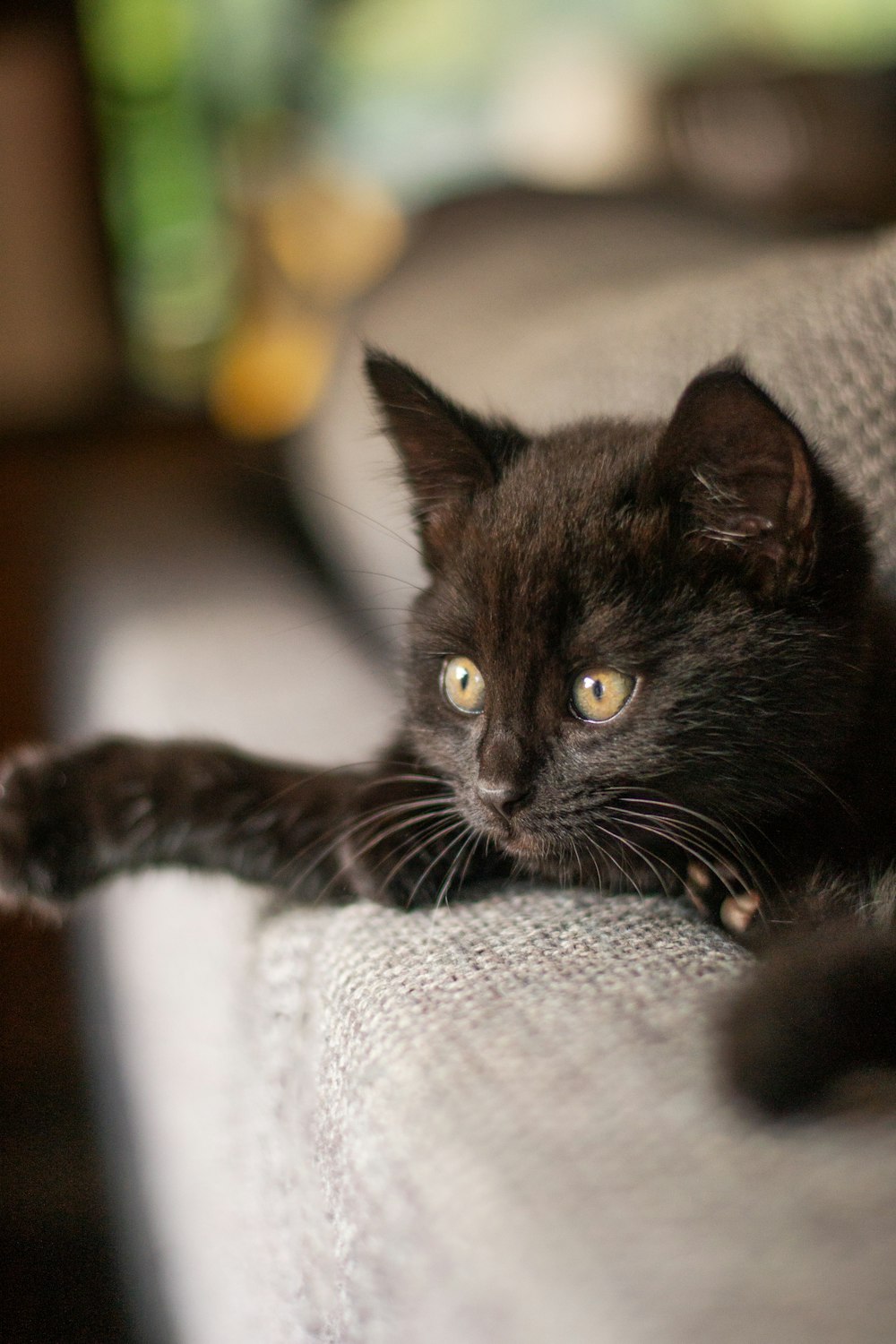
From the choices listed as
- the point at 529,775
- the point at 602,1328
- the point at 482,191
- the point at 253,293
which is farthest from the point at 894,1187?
the point at 253,293

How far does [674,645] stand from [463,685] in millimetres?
162

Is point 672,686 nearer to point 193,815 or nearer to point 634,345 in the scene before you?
point 193,815

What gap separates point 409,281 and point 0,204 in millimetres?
1948

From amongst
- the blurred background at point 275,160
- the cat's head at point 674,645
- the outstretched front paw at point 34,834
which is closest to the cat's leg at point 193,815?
the outstretched front paw at point 34,834

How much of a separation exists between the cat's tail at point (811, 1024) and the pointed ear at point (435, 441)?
0.42 meters

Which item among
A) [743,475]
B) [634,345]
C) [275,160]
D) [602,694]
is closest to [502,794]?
[602,694]

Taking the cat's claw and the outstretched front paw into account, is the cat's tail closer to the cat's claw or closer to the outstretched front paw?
the cat's claw

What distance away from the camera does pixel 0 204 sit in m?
3.23

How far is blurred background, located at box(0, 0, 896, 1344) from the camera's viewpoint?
2.41 meters

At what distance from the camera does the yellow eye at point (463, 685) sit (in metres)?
0.78

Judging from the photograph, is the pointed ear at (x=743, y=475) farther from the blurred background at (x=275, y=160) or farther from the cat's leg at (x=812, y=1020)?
the blurred background at (x=275, y=160)

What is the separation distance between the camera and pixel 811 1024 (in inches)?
19.7

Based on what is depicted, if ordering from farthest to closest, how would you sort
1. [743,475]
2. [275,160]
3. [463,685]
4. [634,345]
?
[275,160] → [634,345] → [463,685] → [743,475]

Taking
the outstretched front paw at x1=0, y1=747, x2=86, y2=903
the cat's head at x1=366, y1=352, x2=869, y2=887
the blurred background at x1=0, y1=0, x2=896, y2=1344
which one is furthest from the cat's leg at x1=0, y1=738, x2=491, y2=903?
the blurred background at x1=0, y1=0, x2=896, y2=1344
